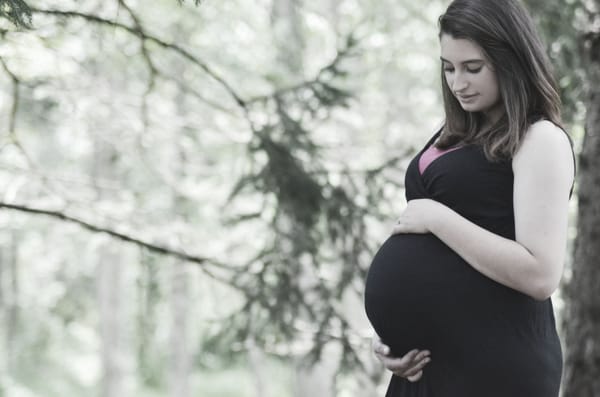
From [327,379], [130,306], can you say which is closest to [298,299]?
[327,379]

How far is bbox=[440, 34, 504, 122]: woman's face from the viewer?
1.87 m

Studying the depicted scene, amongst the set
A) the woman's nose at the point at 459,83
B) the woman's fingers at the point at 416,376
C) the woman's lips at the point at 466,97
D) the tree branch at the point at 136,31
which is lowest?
the woman's fingers at the point at 416,376

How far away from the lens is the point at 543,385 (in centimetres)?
186

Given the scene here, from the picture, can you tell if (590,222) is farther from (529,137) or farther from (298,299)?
(529,137)

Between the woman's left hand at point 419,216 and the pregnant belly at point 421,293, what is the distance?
0.03 metres

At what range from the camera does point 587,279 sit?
370 cm

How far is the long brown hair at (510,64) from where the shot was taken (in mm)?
1835

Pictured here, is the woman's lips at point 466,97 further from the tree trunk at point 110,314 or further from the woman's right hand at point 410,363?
the tree trunk at point 110,314

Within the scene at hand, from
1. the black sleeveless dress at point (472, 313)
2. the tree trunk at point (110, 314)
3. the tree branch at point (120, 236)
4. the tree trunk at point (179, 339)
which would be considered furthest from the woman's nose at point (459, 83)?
the tree trunk at point (179, 339)

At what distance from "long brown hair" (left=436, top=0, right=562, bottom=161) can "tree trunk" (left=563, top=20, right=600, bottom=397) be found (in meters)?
1.94

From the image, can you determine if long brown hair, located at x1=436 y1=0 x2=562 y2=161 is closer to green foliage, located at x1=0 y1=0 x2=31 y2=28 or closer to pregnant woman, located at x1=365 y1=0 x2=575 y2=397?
pregnant woman, located at x1=365 y1=0 x2=575 y2=397

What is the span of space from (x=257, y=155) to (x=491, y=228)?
119 inches

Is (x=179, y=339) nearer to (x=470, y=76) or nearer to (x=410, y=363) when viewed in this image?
(x=410, y=363)

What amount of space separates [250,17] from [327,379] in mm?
4326
